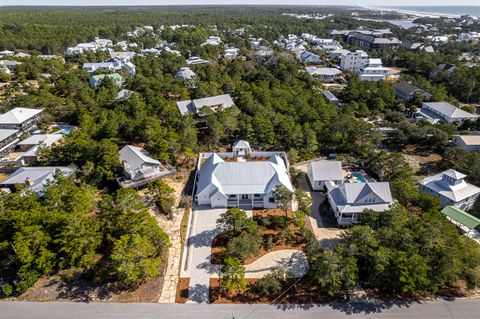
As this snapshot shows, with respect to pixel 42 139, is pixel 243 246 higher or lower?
lower

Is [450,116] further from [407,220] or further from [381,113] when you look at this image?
[407,220]

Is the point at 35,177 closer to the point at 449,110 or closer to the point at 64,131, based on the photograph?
the point at 64,131

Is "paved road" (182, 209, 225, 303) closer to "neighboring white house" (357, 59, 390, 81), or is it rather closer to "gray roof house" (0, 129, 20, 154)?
"gray roof house" (0, 129, 20, 154)

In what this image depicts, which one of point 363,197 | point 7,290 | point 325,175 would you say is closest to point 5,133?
point 7,290

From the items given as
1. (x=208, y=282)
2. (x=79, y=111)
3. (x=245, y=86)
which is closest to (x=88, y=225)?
(x=208, y=282)

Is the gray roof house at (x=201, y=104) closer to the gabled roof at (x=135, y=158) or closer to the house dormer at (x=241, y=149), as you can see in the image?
the house dormer at (x=241, y=149)
